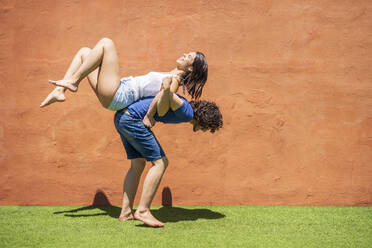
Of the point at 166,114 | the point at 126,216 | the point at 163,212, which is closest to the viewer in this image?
the point at 166,114

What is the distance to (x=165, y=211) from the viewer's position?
13.0 feet

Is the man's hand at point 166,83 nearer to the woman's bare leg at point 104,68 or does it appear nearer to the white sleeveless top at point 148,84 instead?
the white sleeveless top at point 148,84

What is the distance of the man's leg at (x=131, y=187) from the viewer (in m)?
3.59

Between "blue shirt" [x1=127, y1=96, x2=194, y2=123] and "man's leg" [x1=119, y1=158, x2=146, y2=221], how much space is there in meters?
0.52

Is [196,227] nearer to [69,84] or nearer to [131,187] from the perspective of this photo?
[131,187]

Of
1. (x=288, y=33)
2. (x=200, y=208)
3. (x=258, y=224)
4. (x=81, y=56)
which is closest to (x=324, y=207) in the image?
(x=258, y=224)

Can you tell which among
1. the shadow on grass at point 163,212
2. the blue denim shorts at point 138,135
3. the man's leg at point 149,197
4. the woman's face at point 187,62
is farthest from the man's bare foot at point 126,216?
the woman's face at point 187,62

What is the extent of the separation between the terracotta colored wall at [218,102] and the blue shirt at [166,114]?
0.75 m

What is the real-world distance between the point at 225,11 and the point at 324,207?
2.35 metres

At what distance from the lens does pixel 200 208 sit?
4086mm

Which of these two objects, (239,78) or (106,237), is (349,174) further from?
(106,237)

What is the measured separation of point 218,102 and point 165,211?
1272 millimetres

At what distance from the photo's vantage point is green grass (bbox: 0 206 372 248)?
114 inches

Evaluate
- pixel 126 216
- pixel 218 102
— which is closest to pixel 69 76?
pixel 126 216
